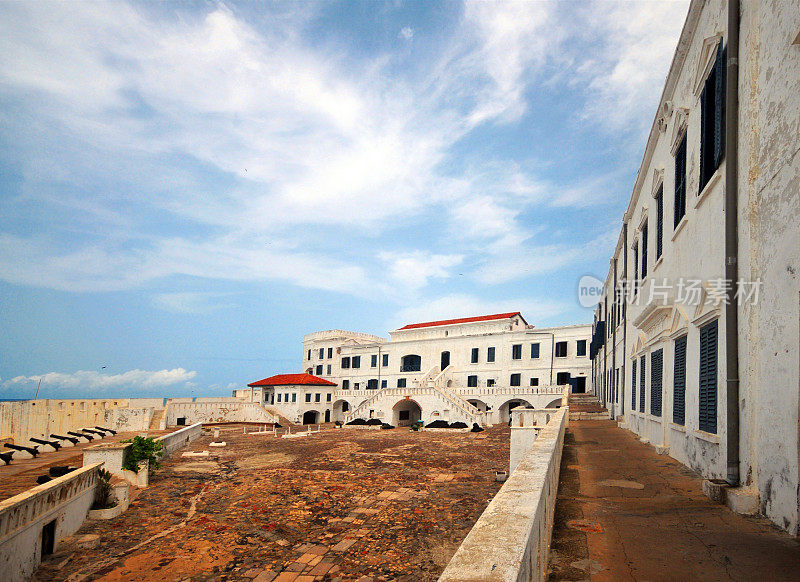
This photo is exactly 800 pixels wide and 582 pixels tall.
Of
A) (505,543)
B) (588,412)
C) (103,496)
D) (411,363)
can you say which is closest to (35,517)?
(103,496)

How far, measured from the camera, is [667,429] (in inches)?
411

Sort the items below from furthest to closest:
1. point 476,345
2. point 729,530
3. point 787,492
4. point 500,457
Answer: point 476,345, point 500,457, point 729,530, point 787,492

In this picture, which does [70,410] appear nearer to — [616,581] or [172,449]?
[172,449]

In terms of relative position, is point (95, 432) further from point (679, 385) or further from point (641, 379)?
point (679, 385)

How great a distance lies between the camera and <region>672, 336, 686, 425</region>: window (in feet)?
30.2

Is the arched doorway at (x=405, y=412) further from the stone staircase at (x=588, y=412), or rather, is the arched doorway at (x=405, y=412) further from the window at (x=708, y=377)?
the window at (x=708, y=377)

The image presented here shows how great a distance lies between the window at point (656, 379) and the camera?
11539 mm

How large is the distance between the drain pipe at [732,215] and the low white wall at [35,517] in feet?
37.7

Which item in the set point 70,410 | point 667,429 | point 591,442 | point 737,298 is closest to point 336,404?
point 70,410

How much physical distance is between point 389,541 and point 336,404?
4099 centimetres

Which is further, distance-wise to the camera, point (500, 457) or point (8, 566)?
point (500, 457)

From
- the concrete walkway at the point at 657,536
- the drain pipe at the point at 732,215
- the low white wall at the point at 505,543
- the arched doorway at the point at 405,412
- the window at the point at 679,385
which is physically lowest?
the arched doorway at the point at 405,412

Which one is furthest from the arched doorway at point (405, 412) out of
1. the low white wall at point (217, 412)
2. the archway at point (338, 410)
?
the low white wall at point (217, 412)

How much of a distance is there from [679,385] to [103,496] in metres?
14.4
